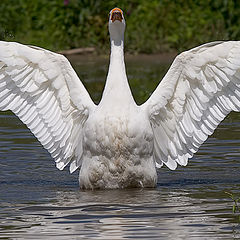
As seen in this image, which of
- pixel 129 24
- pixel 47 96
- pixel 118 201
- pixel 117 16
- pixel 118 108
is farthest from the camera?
pixel 129 24

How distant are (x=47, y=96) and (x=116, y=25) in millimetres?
1038

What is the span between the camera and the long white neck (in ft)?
30.6

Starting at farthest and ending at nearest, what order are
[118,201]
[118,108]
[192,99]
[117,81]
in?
[192,99], [117,81], [118,108], [118,201]

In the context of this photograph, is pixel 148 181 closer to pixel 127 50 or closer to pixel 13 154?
pixel 13 154

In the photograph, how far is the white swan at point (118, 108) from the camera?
9281mm

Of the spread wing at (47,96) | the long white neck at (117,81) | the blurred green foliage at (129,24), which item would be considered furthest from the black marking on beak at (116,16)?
the blurred green foliage at (129,24)

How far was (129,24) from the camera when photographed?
83.0ft

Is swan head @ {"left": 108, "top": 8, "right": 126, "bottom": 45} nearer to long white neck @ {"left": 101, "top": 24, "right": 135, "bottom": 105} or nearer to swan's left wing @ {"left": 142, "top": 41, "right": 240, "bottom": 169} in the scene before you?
long white neck @ {"left": 101, "top": 24, "right": 135, "bottom": 105}

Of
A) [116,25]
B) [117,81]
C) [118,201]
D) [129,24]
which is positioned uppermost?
[129,24]

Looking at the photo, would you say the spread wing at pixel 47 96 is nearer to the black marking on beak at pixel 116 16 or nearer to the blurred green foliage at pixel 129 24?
the black marking on beak at pixel 116 16

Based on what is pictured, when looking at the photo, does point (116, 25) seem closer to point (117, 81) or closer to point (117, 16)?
point (117, 16)

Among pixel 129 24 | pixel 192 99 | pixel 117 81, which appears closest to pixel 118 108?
pixel 117 81

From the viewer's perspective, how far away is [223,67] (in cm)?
955

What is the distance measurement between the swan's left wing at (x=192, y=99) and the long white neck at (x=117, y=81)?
Answer: 12.9 inches
